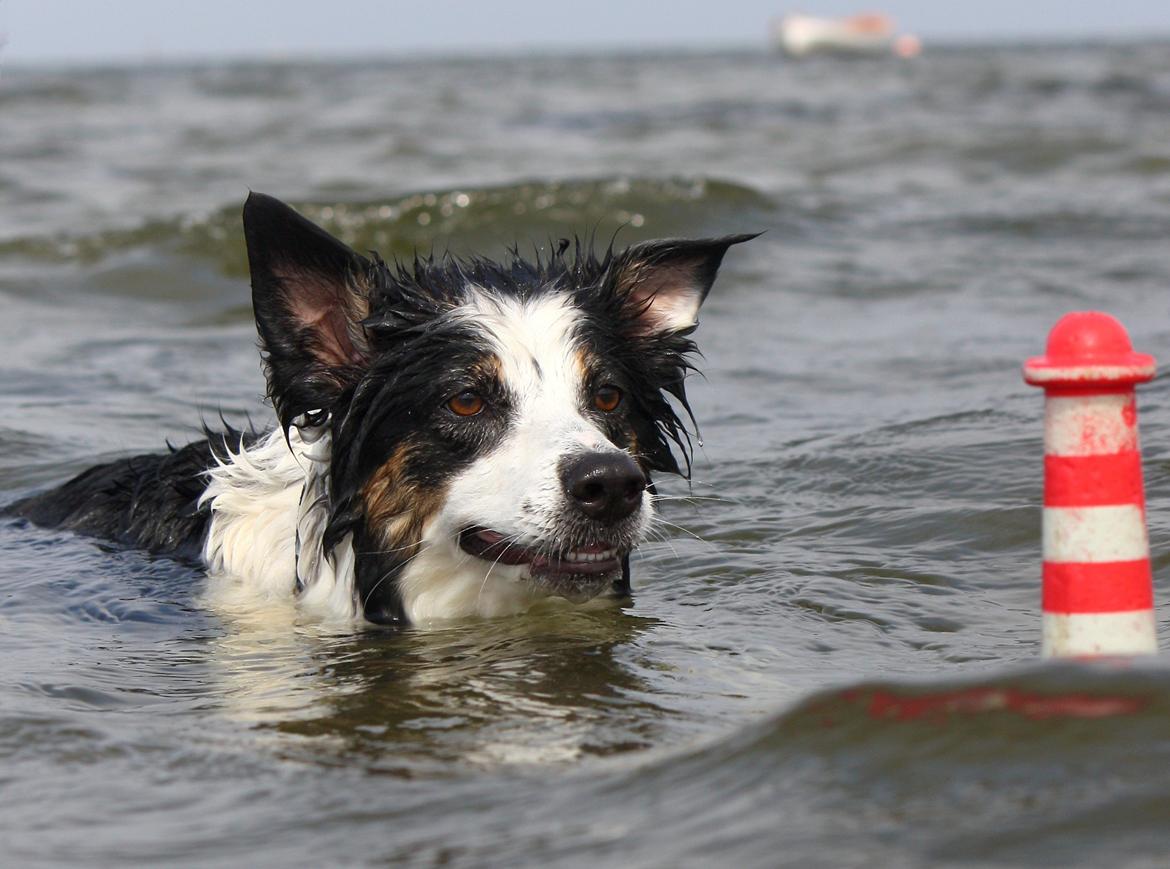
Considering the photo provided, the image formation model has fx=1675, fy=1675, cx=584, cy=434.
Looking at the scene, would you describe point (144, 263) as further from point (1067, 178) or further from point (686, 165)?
point (1067, 178)

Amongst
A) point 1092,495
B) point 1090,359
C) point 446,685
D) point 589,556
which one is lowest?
point 446,685

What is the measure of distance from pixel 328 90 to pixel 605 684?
157 feet

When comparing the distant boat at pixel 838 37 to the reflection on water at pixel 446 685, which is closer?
the reflection on water at pixel 446 685

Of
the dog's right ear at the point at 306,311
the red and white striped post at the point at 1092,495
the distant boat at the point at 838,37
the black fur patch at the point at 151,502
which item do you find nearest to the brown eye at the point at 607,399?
the dog's right ear at the point at 306,311

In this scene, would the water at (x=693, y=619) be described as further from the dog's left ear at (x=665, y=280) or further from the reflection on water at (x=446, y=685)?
the dog's left ear at (x=665, y=280)

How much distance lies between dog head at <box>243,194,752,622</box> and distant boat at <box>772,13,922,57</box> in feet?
409

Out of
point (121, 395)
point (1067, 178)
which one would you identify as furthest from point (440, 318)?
point (1067, 178)

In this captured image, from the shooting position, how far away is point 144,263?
1429cm

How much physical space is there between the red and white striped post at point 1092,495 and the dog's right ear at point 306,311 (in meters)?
2.46

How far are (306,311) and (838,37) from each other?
438ft

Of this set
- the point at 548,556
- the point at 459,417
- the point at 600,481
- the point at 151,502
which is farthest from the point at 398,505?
the point at 151,502

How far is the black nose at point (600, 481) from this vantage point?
510 centimetres

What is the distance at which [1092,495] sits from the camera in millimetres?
3936

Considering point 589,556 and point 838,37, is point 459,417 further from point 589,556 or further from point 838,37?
point 838,37
